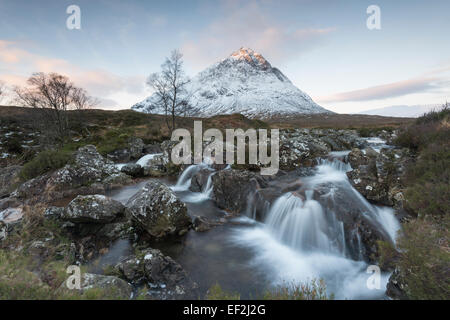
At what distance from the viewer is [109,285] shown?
3893 millimetres

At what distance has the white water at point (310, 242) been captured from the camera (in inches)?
213

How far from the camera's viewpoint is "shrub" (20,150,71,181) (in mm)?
11875

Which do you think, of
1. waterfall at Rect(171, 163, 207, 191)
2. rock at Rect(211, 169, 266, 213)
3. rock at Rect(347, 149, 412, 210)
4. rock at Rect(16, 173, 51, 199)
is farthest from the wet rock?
rock at Rect(16, 173, 51, 199)

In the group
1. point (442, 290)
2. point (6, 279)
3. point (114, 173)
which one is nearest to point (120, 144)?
point (114, 173)

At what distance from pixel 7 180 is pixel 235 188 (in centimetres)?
1520

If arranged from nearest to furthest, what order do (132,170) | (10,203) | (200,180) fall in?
(10,203)
(200,180)
(132,170)

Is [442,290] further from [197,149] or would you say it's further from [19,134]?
[19,134]

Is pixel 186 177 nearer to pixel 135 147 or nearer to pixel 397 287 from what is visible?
pixel 135 147

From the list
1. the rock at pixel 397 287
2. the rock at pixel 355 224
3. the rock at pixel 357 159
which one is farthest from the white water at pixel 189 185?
the rock at pixel 357 159

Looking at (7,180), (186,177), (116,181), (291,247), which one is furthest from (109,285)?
(7,180)

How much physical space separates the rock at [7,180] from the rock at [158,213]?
982 centimetres
